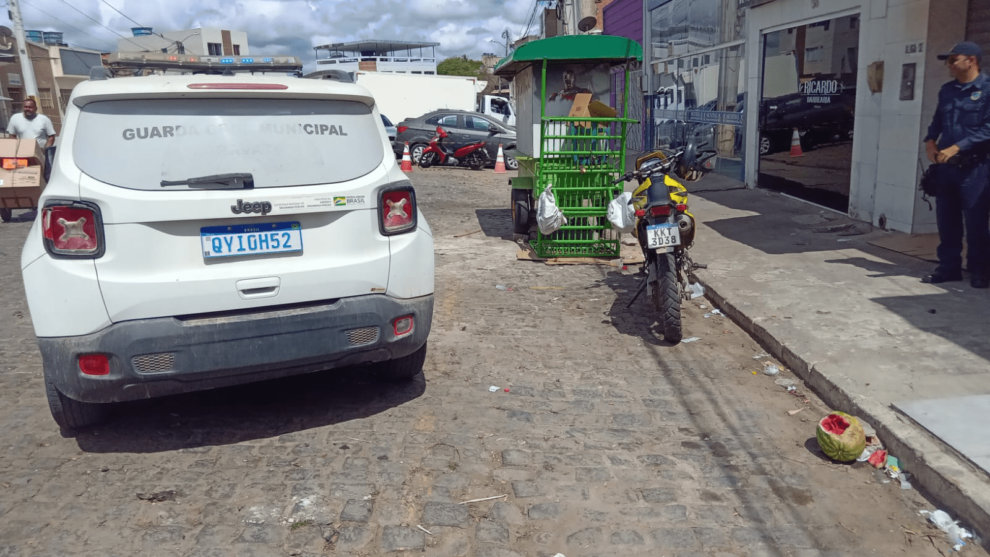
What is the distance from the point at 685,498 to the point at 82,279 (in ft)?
9.74

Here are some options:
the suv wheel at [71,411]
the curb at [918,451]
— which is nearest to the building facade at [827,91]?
the curb at [918,451]

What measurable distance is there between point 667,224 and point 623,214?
0.76 metres

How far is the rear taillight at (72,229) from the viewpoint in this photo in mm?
3543

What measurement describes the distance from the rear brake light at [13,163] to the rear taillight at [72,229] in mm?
9180

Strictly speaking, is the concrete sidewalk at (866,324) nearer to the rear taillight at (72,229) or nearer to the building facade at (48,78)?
the rear taillight at (72,229)

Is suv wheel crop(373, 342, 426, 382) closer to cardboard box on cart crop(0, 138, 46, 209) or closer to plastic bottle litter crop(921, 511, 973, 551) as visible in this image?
plastic bottle litter crop(921, 511, 973, 551)

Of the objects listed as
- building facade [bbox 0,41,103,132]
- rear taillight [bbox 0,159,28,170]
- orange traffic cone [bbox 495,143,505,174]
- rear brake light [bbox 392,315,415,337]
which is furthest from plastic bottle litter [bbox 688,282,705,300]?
building facade [bbox 0,41,103,132]

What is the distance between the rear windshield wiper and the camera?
369 cm

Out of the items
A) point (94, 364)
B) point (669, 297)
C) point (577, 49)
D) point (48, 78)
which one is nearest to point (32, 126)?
point (577, 49)

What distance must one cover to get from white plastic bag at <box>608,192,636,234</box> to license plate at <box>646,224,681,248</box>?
26.7 inches

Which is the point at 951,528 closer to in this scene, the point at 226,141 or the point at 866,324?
the point at 866,324

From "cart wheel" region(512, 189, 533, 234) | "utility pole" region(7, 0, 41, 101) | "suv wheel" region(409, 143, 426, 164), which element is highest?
"utility pole" region(7, 0, 41, 101)

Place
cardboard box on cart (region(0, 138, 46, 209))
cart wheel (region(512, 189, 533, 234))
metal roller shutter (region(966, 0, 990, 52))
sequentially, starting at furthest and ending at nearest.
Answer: cardboard box on cart (region(0, 138, 46, 209)) < cart wheel (region(512, 189, 533, 234)) < metal roller shutter (region(966, 0, 990, 52))

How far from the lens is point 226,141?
3834mm
